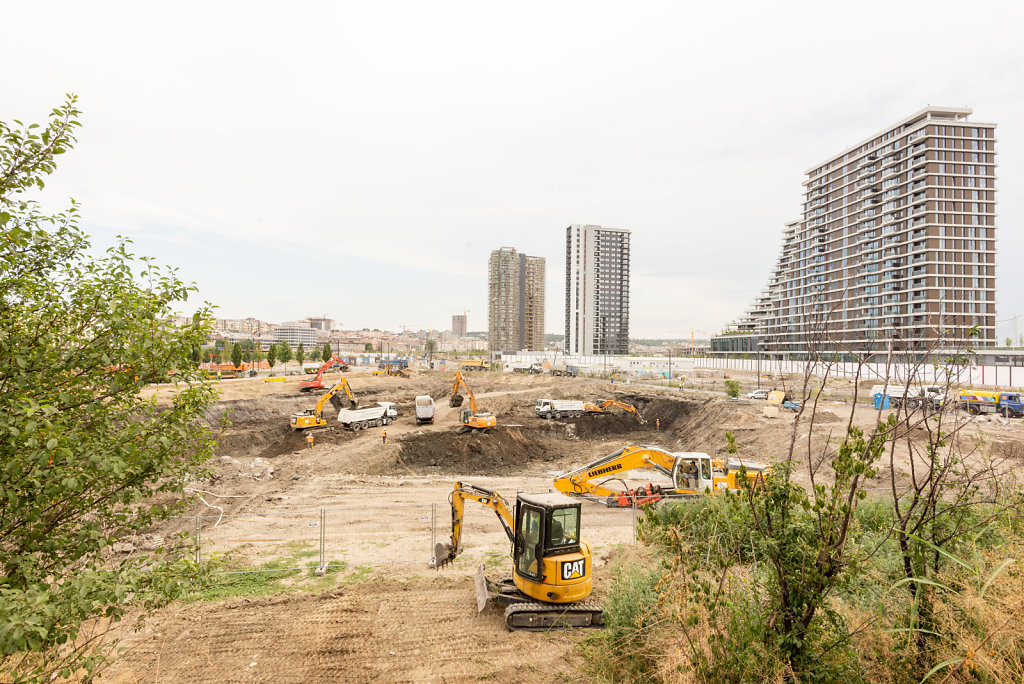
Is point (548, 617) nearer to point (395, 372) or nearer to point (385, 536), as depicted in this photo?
point (385, 536)

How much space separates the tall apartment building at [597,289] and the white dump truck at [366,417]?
Result: 119m

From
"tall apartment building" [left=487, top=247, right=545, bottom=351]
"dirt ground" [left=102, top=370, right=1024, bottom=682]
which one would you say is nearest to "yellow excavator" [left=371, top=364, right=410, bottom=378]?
"dirt ground" [left=102, top=370, right=1024, bottom=682]

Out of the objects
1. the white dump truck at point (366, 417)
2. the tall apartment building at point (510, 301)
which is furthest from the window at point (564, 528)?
the tall apartment building at point (510, 301)

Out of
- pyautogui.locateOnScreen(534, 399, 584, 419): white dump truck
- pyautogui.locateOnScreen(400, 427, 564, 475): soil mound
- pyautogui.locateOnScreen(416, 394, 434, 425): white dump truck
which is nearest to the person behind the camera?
pyautogui.locateOnScreen(400, 427, 564, 475): soil mound

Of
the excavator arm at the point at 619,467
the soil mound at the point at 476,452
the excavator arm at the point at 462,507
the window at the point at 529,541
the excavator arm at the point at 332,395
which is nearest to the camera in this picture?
the window at the point at 529,541

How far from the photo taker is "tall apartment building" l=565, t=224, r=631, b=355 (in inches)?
6147

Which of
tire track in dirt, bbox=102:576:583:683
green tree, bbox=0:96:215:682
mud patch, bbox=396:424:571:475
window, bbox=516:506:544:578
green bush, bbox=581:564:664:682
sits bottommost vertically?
mud patch, bbox=396:424:571:475

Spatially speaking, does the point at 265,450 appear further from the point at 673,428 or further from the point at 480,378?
the point at 480,378

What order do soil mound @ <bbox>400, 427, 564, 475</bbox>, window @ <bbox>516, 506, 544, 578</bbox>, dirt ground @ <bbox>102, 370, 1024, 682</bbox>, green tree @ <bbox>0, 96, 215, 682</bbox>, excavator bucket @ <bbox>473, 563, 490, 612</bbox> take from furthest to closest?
soil mound @ <bbox>400, 427, 564, 475</bbox>, excavator bucket @ <bbox>473, 563, 490, 612</bbox>, window @ <bbox>516, 506, 544, 578</bbox>, dirt ground @ <bbox>102, 370, 1024, 682</bbox>, green tree @ <bbox>0, 96, 215, 682</bbox>

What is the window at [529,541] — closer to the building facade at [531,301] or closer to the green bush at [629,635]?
the green bush at [629,635]

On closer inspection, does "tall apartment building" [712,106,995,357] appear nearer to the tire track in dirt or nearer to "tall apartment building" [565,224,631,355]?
"tall apartment building" [565,224,631,355]

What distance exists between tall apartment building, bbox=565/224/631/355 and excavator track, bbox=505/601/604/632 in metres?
145

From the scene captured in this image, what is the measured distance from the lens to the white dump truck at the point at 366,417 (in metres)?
37.3

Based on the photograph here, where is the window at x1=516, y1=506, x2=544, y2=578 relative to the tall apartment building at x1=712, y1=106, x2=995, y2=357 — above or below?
below
